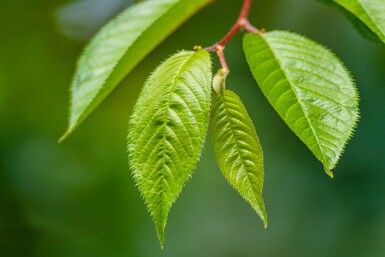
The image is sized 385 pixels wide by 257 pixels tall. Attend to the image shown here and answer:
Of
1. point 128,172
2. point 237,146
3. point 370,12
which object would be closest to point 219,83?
point 237,146

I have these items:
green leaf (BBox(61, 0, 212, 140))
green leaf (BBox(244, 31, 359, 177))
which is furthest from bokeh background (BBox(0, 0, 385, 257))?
green leaf (BBox(244, 31, 359, 177))

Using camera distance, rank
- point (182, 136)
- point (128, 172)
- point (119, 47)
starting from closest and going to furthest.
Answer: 1. point (182, 136)
2. point (119, 47)
3. point (128, 172)

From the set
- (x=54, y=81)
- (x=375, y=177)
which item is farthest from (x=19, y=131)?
(x=375, y=177)

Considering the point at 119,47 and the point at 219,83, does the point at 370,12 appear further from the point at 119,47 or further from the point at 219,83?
the point at 119,47

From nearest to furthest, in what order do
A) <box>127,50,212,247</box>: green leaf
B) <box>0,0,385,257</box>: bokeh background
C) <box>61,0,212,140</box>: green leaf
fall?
<box>127,50,212,247</box>: green leaf, <box>61,0,212,140</box>: green leaf, <box>0,0,385,257</box>: bokeh background

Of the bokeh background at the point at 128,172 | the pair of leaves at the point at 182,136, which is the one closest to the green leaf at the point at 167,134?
the pair of leaves at the point at 182,136

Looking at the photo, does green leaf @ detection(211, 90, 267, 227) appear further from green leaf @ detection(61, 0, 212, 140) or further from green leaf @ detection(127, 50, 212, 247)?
green leaf @ detection(61, 0, 212, 140)

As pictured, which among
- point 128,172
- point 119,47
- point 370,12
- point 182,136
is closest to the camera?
point 182,136
